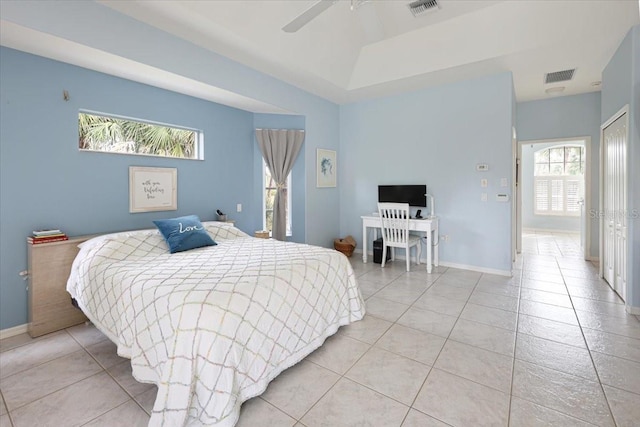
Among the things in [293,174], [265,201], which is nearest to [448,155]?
[293,174]

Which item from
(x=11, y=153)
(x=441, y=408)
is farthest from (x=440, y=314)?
(x=11, y=153)

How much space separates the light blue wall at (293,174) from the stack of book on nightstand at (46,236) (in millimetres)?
2413

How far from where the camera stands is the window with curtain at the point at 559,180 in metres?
7.91

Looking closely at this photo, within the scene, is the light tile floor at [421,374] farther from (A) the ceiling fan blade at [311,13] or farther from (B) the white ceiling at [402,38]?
(B) the white ceiling at [402,38]

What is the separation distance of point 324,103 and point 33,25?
369cm

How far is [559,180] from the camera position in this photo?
8.09 metres

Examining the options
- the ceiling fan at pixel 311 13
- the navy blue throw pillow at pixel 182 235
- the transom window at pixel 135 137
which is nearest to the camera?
the ceiling fan at pixel 311 13

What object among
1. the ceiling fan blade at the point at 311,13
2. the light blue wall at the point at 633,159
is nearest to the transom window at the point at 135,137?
the ceiling fan blade at the point at 311,13

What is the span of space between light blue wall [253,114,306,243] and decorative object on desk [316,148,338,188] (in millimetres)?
360

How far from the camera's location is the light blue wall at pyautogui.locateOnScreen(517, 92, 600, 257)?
4.99 metres

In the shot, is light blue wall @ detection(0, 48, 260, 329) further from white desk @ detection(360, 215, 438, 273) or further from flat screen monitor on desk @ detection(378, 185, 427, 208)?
flat screen monitor on desk @ detection(378, 185, 427, 208)

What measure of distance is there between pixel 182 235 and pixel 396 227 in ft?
9.37

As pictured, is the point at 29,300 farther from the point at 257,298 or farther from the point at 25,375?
the point at 257,298

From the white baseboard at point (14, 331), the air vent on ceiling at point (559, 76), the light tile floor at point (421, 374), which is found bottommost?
the light tile floor at point (421, 374)
